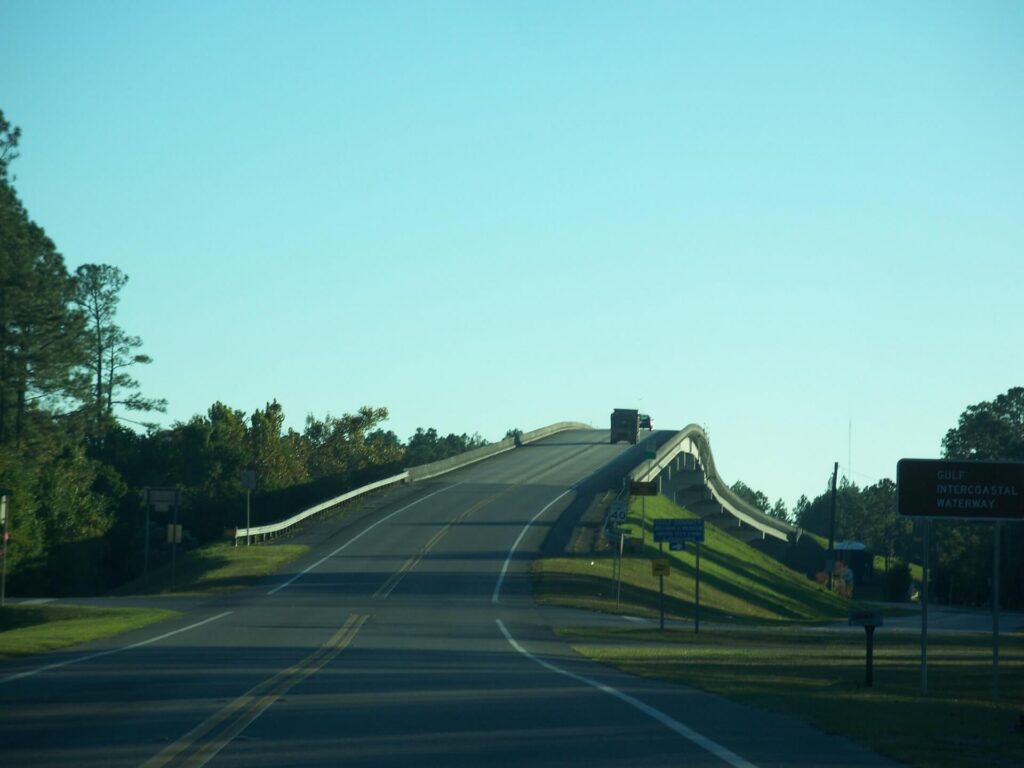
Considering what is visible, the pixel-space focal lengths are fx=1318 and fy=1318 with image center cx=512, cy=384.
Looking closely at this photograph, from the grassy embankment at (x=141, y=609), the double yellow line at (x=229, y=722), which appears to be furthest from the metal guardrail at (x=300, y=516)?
the double yellow line at (x=229, y=722)

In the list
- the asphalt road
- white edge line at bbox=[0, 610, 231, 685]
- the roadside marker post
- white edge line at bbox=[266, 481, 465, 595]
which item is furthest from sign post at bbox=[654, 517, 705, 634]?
the roadside marker post

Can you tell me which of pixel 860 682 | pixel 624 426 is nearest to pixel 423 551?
pixel 860 682

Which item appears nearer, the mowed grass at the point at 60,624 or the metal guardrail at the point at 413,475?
the mowed grass at the point at 60,624

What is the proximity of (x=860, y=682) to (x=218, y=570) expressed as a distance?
119 ft

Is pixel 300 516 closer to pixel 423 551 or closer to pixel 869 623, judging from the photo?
pixel 423 551

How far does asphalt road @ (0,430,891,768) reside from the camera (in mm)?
10570

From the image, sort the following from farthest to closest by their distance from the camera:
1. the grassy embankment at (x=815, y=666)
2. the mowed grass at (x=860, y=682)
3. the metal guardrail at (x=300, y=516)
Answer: the metal guardrail at (x=300, y=516)
the grassy embankment at (x=815, y=666)
the mowed grass at (x=860, y=682)

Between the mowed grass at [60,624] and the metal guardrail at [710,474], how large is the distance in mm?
53496

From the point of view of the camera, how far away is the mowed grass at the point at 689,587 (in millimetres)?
46594

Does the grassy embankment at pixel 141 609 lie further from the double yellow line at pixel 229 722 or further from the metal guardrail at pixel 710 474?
the metal guardrail at pixel 710 474

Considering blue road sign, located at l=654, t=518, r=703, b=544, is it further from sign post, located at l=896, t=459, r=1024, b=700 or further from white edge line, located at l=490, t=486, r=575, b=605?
sign post, located at l=896, t=459, r=1024, b=700

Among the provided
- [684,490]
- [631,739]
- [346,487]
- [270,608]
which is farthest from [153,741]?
[684,490]

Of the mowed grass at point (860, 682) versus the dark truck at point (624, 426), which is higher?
the dark truck at point (624, 426)

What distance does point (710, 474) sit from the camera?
113312 millimetres
